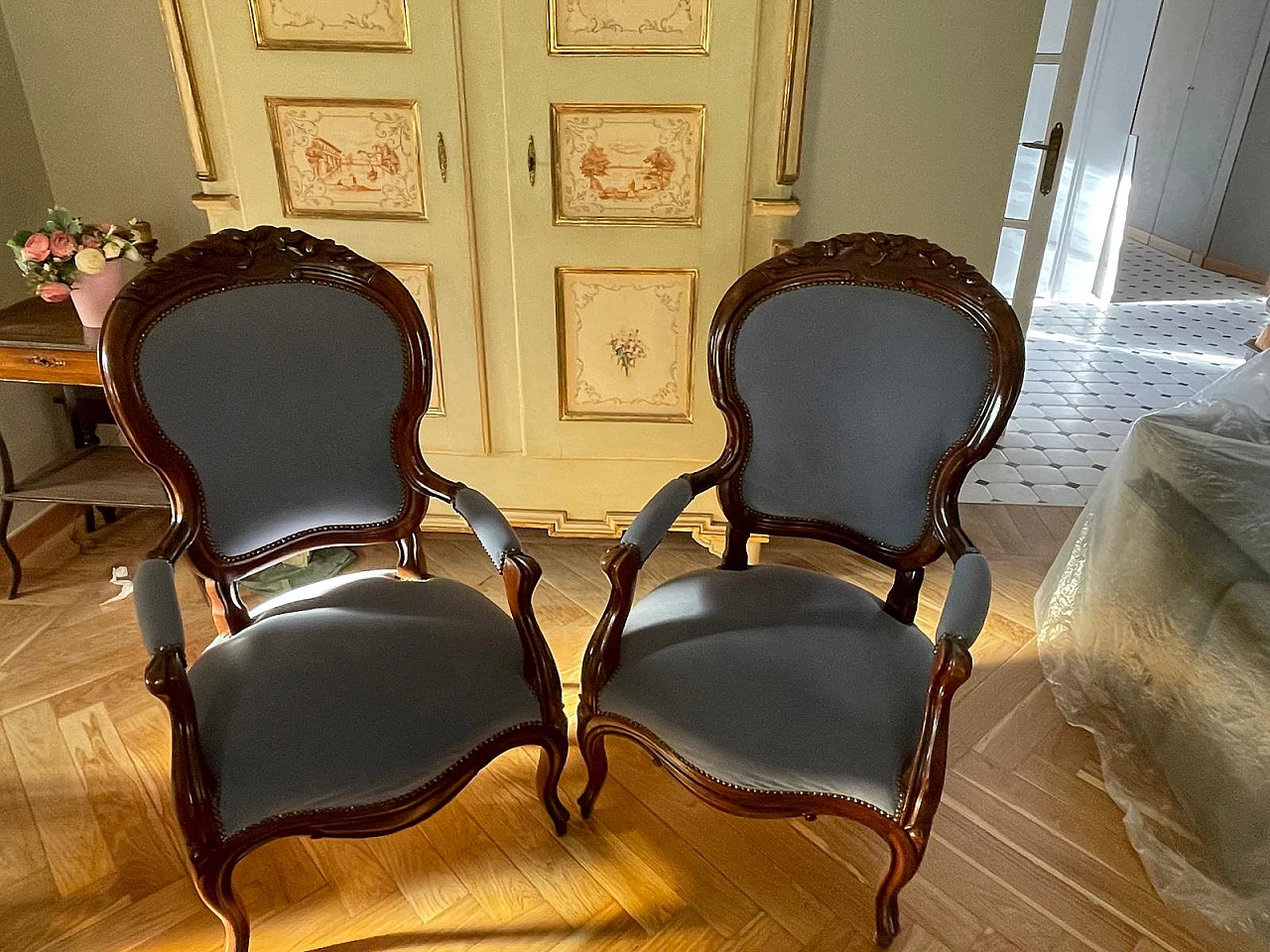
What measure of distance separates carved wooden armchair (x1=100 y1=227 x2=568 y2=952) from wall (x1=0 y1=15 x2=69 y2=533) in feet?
4.27

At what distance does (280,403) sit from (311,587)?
0.33 metres

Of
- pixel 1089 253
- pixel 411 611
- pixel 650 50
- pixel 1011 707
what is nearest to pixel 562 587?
pixel 411 611

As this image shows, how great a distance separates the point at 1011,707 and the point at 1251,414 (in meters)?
0.79

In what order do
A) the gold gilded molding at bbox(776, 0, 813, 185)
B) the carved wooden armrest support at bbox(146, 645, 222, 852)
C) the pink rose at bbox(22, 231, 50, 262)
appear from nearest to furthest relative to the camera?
the carved wooden armrest support at bbox(146, 645, 222, 852) < the gold gilded molding at bbox(776, 0, 813, 185) < the pink rose at bbox(22, 231, 50, 262)

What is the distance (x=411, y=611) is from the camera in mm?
1455

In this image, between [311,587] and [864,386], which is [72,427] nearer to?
[311,587]

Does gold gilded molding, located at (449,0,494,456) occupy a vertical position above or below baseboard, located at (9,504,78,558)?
above

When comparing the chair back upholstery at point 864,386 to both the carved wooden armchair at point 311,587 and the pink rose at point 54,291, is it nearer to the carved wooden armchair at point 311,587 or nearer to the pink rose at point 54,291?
the carved wooden armchair at point 311,587

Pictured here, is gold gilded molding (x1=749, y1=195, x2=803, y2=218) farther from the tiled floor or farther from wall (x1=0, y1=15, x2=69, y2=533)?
wall (x1=0, y1=15, x2=69, y2=533)

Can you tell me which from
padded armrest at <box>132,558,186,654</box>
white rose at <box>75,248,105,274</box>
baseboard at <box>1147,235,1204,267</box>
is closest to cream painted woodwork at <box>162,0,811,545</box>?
white rose at <box>75,248,105,274</box>

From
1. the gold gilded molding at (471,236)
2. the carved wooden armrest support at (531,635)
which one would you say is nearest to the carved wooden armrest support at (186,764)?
the carved wooden armrest support at (531,635)

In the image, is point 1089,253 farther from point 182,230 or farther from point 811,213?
point 182,230

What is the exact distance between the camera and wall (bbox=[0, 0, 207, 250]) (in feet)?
7.24

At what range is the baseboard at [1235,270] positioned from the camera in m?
5.36
